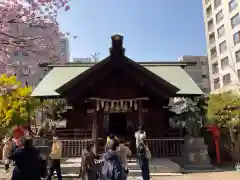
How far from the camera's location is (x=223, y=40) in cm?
4103

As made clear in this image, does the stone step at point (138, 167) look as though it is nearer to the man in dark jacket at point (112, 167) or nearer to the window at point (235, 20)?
the man in dark jacket at point (112, 167)

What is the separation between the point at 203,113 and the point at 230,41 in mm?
27360

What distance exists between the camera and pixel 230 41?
38.5 metres

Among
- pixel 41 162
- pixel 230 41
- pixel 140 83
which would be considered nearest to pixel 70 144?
pixel 140 83

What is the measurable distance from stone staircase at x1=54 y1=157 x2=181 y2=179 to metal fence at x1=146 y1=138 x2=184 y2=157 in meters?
1.17

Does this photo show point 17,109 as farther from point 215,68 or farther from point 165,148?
point 215,68

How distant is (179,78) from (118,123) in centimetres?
563

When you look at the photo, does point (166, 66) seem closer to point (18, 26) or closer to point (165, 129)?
point (165, 129)

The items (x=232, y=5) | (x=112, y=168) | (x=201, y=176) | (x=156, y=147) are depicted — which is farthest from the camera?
(x=232, y=5)

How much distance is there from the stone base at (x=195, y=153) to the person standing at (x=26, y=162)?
31.8 ft

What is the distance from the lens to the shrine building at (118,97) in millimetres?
13062

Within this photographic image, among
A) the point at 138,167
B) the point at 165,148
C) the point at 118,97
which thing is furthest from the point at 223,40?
the point at 138,167

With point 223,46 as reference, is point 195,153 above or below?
below

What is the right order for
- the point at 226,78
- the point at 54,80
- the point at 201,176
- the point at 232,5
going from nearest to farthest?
the point at 201,176
the point at 54,80
the point at 232,5
the point at 226,78
